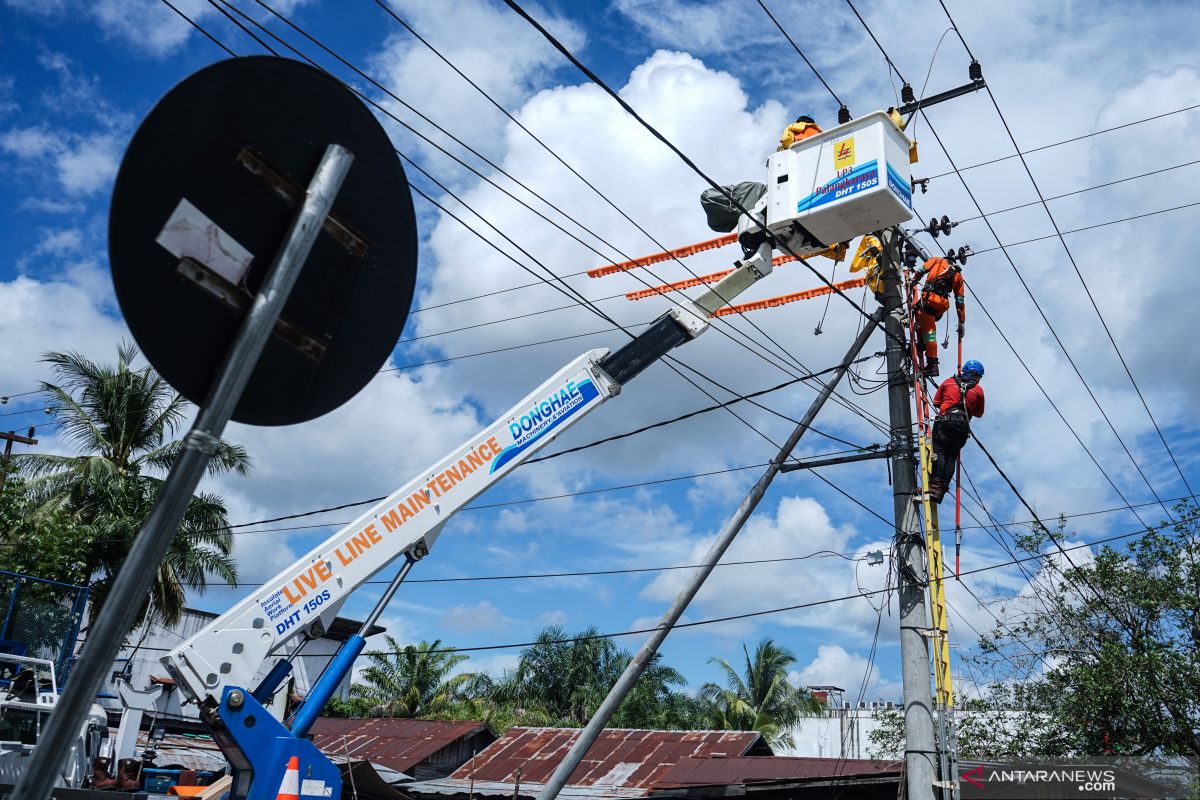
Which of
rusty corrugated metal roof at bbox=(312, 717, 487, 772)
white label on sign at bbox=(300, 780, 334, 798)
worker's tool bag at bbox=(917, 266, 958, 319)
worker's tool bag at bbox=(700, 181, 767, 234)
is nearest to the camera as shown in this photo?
white label on sign at bbox=(300, 780, 334, 798)

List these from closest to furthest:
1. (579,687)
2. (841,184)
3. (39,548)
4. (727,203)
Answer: (841,184), (727,203), (39,548), (579,687)

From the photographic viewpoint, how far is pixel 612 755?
19.3 m

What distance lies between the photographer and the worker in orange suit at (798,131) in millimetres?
10969

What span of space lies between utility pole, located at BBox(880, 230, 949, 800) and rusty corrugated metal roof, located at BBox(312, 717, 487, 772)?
49.1 ft

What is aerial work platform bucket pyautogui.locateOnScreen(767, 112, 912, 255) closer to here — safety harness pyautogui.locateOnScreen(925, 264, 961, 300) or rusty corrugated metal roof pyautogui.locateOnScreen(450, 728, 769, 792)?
safety harness pyautogui.locateOnScreen(925, 264, 961, 300)

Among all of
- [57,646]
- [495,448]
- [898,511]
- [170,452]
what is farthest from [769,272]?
[170,452]

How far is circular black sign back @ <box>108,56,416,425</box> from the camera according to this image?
1872mm

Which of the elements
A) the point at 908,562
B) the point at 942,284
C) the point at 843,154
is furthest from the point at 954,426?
the point at 843,154

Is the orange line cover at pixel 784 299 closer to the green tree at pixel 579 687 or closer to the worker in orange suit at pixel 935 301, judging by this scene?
the worker in orange suit at pixel 935 301

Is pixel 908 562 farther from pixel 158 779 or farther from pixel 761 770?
pixel 158 779

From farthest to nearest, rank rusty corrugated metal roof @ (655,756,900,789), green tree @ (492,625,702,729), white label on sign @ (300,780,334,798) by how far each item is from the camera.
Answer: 1. green tree @ (492,625,702,729)
2. rusty corrugated metal roof @ (655,756,900,789)
3. white label on sign @ (300,780,334,798)

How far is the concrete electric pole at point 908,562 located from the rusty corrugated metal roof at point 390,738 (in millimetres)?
14979

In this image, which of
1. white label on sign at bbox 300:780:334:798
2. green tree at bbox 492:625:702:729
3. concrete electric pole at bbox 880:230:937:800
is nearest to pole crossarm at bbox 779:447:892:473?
concrete electric pole at bbox 880:230:937:800

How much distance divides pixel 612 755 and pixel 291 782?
45.6 ft
